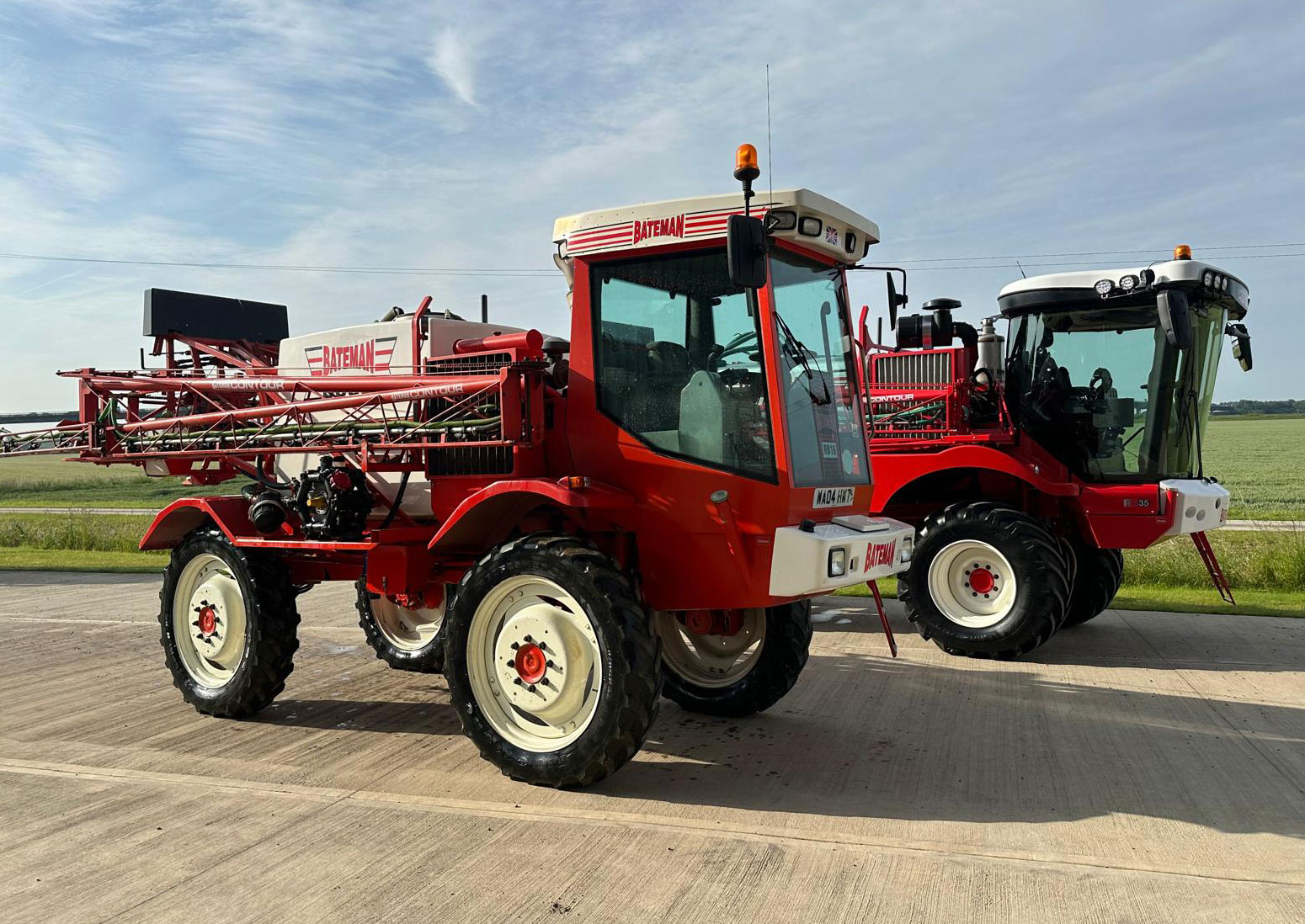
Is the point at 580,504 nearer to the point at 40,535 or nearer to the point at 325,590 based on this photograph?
the point at 325,590

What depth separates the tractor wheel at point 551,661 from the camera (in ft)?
15.0

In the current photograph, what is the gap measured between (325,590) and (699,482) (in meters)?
8.49

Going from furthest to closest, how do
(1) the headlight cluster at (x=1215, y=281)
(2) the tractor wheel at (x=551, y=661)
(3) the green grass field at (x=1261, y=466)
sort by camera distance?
(3) the green grass field at (x=1261, y=466)
(1) the headlight cluster at (x=1215, y=281)
(2) the tractor wheel at (x=551, y=661)

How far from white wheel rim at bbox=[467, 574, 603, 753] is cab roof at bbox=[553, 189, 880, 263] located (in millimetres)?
1675

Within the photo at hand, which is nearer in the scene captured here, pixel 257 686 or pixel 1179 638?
pixel 257 686

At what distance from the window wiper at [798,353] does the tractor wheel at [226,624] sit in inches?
130

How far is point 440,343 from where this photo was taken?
6.28 m

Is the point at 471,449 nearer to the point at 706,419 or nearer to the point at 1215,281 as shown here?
the point at 706,419

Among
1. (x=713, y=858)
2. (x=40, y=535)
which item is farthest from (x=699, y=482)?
(x=40, y=535)

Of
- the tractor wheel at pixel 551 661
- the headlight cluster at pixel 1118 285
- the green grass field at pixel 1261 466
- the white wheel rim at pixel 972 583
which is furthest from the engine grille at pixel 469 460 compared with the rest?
the green grass field at pixel 1261 466

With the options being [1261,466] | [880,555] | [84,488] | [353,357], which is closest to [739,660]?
[880,555]

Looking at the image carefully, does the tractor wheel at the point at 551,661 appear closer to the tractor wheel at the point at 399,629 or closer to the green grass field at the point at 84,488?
the tractor wheel at the point at 399,629

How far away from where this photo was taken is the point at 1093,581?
30.0 feet

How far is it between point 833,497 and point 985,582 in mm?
3741
